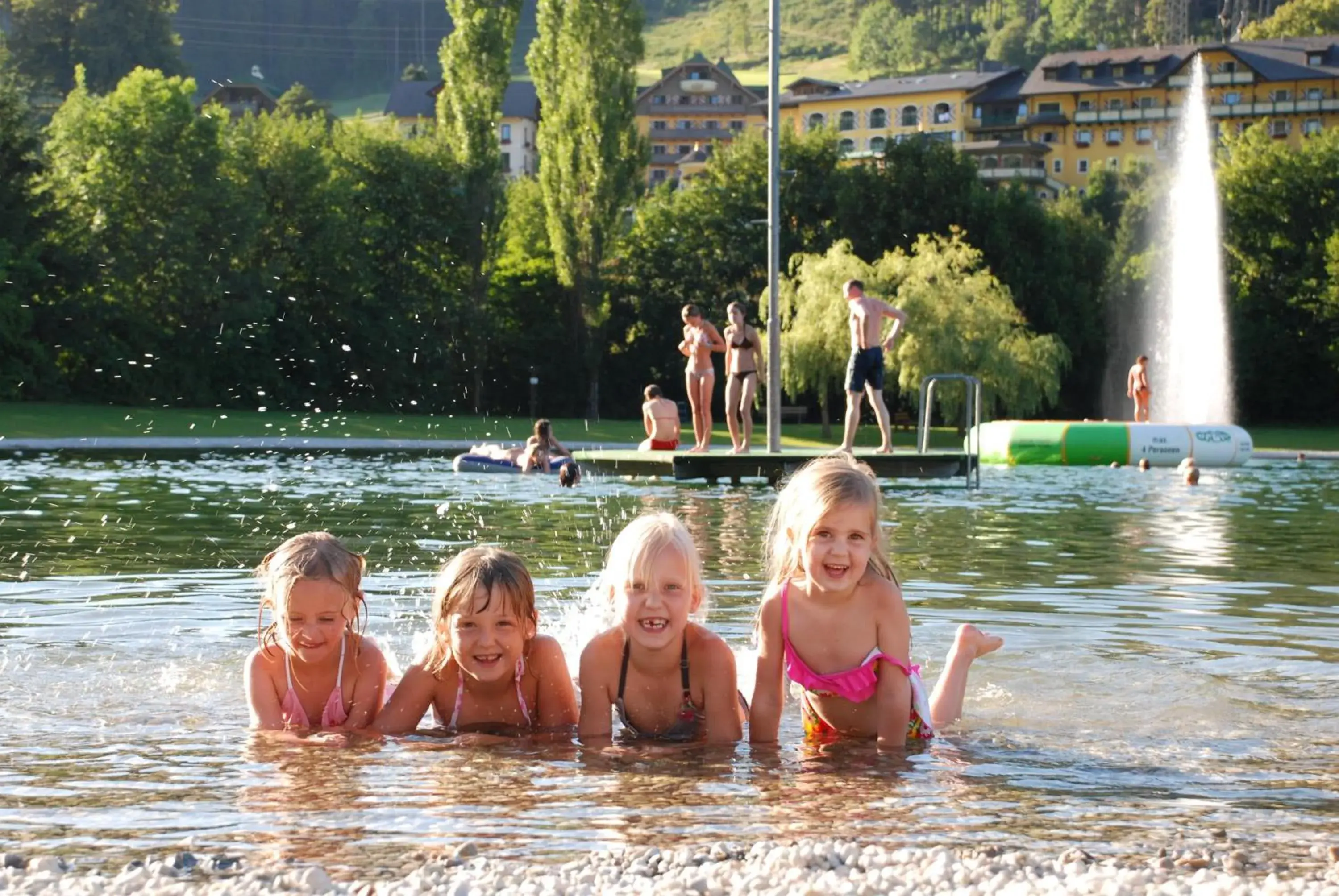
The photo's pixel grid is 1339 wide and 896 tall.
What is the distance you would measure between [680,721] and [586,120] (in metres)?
51.7

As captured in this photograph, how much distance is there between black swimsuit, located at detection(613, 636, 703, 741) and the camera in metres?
7.07

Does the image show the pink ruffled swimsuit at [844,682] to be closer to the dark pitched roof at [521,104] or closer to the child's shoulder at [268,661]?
the child's shoulder at [268,661]

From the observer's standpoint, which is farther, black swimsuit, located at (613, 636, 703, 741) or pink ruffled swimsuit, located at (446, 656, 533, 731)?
pink ruffled swimsuit, located at (446, 656, 533, 731)

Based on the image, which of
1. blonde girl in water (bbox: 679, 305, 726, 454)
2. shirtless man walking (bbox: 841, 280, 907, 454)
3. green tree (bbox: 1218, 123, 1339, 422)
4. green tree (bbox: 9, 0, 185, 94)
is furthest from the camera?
green tree (bbox: 9, 0, 185, 94)

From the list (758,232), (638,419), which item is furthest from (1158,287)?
(638,419)

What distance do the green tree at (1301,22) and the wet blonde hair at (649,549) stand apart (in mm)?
144456

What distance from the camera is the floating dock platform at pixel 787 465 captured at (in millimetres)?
24234

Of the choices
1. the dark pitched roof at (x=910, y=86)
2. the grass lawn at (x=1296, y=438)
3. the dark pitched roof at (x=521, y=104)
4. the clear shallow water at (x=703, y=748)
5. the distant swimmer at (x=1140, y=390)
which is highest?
the dark pitched roof at (x=521, y=104)

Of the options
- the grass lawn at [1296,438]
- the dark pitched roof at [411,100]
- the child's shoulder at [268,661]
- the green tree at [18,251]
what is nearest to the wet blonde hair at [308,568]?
the child's shoulder at [268,661]

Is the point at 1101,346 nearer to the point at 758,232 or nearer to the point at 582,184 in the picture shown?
the point at 758,232

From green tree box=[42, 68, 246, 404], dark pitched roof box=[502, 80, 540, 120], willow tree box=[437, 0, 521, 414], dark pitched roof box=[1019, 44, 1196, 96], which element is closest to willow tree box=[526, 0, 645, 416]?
willow tree box=[437, 0, 521, 414]

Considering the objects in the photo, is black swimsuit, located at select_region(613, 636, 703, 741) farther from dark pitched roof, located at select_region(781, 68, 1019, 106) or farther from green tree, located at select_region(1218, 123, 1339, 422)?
dark pitched roof, located at select_region(781, 68, 1019, 106)

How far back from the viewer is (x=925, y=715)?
737cm

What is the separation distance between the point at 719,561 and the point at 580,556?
46.7 inches
